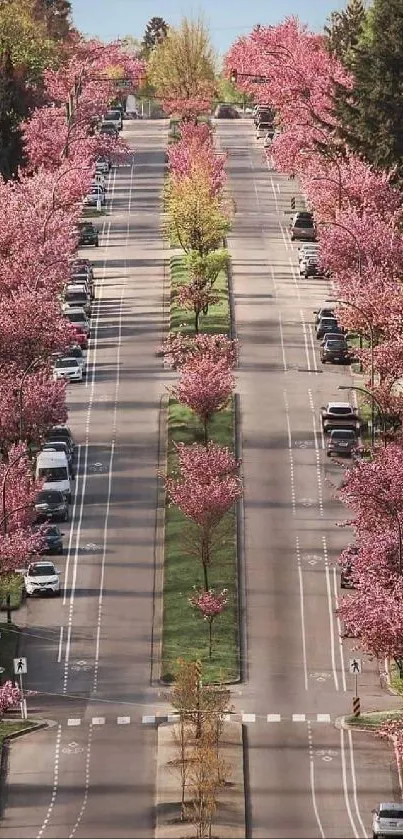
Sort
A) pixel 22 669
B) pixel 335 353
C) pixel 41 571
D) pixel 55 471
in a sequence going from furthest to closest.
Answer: pixel 335 353 → pixel 55 471 → pixel 41 571 → pixel 22 669

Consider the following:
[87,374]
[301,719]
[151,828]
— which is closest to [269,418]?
[87,374]

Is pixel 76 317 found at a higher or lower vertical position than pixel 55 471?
higher

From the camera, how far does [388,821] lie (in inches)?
3760

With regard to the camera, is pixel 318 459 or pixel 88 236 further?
pixel 88 236

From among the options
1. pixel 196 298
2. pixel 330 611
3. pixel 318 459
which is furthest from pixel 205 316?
pixel 330 611

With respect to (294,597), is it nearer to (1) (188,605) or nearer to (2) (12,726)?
(1) (188,605)

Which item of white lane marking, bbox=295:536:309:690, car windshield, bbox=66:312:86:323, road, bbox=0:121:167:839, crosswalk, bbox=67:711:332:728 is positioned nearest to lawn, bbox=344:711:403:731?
crosswalk, bbox=67:711:332:728

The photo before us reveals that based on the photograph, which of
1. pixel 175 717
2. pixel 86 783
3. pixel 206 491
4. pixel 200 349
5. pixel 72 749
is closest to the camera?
pixel 86 783

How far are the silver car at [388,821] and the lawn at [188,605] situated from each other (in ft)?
59.0

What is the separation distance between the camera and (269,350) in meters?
161

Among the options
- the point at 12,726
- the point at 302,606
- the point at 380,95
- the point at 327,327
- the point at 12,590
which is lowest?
the point at 12,726

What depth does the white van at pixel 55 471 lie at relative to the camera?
5335 inches

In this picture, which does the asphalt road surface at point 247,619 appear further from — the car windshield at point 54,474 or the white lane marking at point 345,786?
the car windshield at point 54,474

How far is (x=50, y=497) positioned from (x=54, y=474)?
2964mm
